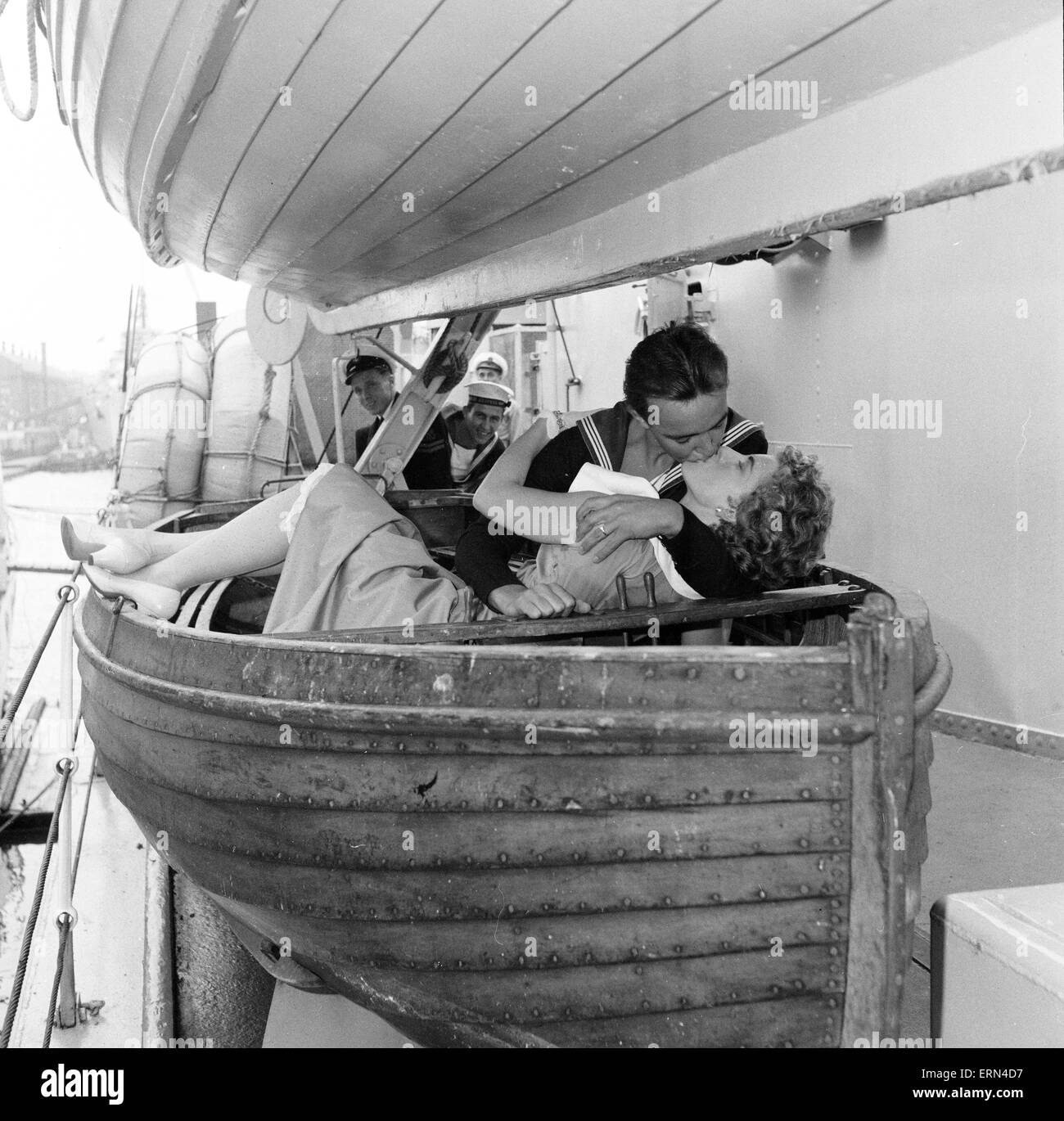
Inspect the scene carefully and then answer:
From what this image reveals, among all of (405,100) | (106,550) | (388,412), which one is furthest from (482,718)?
(388,412)

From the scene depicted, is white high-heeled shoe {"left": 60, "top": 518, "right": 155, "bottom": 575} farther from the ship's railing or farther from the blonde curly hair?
the blonde curly hair

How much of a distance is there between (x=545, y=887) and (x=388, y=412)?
12.9 ft

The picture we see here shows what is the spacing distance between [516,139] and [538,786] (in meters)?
1.51

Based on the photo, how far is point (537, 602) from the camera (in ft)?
8.18

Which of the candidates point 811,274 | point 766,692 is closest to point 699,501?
point 766,692

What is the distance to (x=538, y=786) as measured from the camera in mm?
1897

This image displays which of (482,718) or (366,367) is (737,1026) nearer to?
(482,718)

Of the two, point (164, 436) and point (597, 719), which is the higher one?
point (164, 436)

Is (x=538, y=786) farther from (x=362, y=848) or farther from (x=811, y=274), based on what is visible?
(x=811, y=274)

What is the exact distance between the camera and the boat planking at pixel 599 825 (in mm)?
1822

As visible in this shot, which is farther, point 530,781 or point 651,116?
point 651,116

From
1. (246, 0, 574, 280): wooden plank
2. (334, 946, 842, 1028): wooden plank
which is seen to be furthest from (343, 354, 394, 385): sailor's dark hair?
(334, 946, 842, 1028): wooden plank

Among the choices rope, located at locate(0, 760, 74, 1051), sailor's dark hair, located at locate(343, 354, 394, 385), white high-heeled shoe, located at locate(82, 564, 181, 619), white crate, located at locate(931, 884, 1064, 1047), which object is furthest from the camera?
sailor's dark hair, located at locate(343, 354, 394, 385)

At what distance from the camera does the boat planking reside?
5.98 feet
